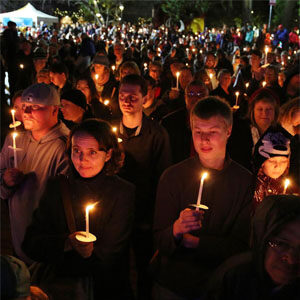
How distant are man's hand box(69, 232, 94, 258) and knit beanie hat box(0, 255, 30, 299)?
53 centimetres

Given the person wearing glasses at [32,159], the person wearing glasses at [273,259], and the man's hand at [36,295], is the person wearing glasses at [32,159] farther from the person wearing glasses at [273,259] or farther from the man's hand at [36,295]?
the person wearing glasses at [273,259]

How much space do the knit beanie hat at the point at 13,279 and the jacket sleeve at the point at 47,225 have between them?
801 millimetres

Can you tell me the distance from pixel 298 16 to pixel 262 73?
106 feet

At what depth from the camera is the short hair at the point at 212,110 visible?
8.61ft

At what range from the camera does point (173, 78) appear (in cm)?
799

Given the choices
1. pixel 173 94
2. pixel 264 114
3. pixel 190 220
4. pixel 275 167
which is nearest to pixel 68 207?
pixel 190 220

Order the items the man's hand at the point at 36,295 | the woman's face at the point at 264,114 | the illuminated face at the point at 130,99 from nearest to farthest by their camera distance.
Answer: the man's hand at the point at 36,295 < the illuminated face at the point at 130,99 < the woman's face at the point at 264,114

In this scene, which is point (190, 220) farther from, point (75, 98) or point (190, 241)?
point (75, 98)

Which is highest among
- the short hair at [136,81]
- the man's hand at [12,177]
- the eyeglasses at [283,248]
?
the short hair at [136,81]

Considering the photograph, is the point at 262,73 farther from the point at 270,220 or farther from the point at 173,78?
the point at 270,220

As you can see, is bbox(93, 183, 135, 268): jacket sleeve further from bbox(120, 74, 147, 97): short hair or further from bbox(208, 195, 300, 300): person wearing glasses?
bbox(120, 74, 147, 97): short hair

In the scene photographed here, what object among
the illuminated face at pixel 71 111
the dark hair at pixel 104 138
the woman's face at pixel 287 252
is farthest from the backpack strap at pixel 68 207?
the illuminated face at pixel 71 111

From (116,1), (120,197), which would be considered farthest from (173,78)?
(116,1)

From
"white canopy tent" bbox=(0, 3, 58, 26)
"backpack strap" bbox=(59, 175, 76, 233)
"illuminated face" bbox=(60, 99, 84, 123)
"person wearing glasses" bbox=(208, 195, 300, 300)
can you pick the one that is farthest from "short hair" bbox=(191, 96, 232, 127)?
"white canopy tent" bbox=(0, 3, 58, 26)
